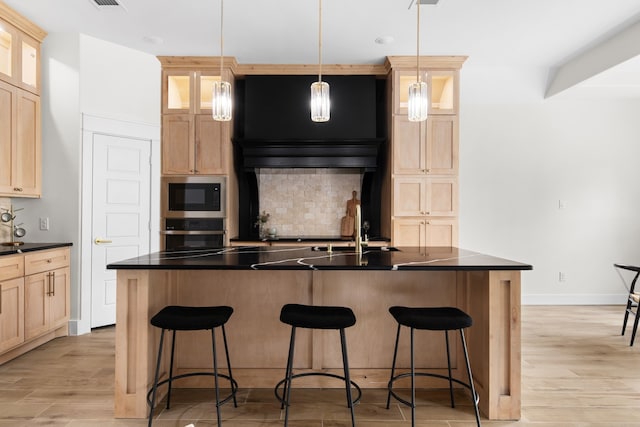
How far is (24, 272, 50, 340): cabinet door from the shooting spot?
133 inches

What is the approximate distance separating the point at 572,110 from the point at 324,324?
15.9 feet

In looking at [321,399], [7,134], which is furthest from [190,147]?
[321,399]

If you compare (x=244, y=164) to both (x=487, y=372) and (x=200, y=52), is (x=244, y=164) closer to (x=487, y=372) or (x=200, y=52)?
(x=200, y=52)

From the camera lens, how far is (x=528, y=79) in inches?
197

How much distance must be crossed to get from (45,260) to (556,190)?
226 inches

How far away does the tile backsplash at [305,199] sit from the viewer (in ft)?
16.2

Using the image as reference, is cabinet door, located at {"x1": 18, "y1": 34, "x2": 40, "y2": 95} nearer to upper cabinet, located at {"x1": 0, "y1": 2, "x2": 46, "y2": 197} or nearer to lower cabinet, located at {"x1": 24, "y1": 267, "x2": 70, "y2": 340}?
upper cabinet, located at {"x1": 0, "y1": 2, "x2": 46, "y2": 197}

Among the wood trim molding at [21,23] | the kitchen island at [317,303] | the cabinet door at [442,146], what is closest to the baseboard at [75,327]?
the kitchen island at [317,303]

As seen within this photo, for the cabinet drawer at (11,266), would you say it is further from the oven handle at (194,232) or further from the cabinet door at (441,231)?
the cabinet door at (441,231)

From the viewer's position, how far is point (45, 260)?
3.59m

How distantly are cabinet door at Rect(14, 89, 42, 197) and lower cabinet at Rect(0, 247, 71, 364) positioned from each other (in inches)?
25.8

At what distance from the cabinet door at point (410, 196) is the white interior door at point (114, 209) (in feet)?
8.98

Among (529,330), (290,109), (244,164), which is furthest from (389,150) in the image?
(529,330)

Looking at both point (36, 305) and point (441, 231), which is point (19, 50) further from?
point (441, 231)
